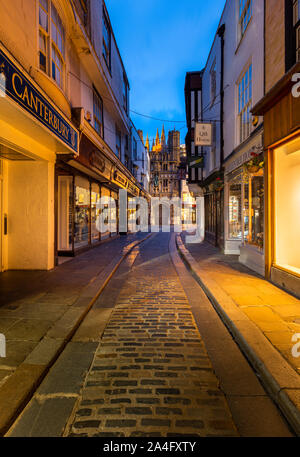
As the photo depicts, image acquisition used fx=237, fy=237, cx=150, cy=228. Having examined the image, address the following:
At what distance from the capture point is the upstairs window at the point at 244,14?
8726 millimetres

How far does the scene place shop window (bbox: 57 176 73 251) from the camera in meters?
10.5

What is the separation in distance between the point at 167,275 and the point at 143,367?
15.8 ft

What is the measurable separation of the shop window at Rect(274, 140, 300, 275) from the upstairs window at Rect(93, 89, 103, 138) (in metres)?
9.55

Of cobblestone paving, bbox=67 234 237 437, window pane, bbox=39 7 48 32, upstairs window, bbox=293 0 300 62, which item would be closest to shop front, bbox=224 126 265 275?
upstairs window, bbox=293 0 300 62

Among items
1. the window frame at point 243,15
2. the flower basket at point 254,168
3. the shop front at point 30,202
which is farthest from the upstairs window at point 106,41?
the flower basket at point 254,168

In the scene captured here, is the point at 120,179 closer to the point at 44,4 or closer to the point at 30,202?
the point at 30,202

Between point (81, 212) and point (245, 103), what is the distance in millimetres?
8460

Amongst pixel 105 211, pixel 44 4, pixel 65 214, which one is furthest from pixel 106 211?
pixel 44 4

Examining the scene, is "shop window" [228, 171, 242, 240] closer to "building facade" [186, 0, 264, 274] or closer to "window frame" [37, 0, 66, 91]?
"building facade" [186, 0, 264, 274]

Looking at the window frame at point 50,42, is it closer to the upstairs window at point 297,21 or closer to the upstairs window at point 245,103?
the upstairs window at point 297,21

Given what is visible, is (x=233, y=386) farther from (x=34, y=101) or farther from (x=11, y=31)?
(x=11, y=31)

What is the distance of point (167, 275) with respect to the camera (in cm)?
773

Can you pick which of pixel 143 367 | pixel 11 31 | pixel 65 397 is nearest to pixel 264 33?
pixel 11 31

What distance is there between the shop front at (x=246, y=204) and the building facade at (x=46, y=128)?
5863mm
